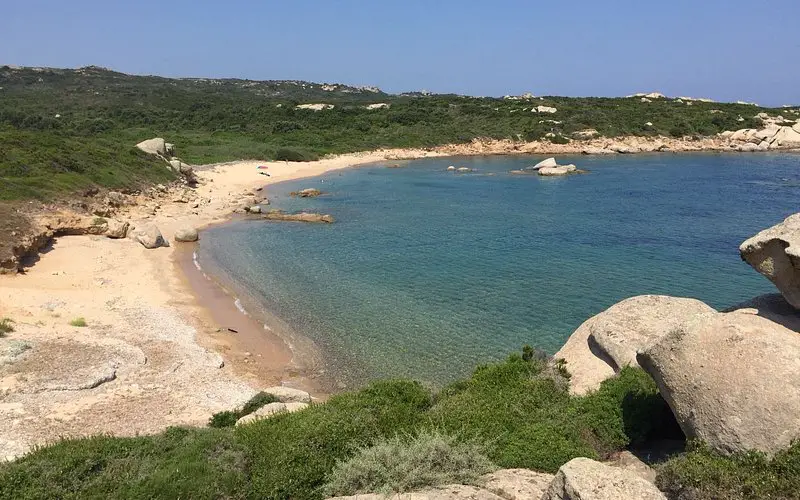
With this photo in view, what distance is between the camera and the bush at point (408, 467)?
762cm

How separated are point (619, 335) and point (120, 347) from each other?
46.8ft

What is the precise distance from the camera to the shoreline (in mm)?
13000

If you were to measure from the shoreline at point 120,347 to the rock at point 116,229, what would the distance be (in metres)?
0.89

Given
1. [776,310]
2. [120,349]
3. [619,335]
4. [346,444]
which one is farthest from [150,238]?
[776,310]

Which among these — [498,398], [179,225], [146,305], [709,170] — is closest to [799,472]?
[498,398]

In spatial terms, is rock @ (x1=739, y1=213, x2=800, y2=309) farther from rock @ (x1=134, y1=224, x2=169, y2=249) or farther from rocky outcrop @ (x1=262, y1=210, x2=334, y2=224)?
rocky outcrop @ (x1=262, y1=210, x2=334, y2=224)

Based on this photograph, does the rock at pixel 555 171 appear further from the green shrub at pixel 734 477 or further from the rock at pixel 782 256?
the green shrub at pixel 734 477

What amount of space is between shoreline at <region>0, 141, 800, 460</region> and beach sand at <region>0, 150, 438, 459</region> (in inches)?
1.3

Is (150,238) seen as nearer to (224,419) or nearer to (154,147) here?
(224,419)

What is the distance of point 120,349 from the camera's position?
54.6 feet

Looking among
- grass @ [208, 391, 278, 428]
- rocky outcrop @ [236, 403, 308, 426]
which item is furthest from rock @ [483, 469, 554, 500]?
grass @ [208, 391, 278, 428]

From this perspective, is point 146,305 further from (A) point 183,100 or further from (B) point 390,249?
(A) point 183,100

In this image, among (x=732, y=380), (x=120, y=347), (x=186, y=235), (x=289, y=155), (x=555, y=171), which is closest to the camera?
(x=732, y=380)

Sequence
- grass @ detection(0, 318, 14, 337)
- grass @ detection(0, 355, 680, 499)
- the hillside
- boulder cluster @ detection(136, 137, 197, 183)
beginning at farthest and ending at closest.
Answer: the hillside, boulder cluster @ detection(136, 137, 197, 183), grass @ detection(0, 318, 14, 337), grass @ detection(0, 355, 680, 499)
